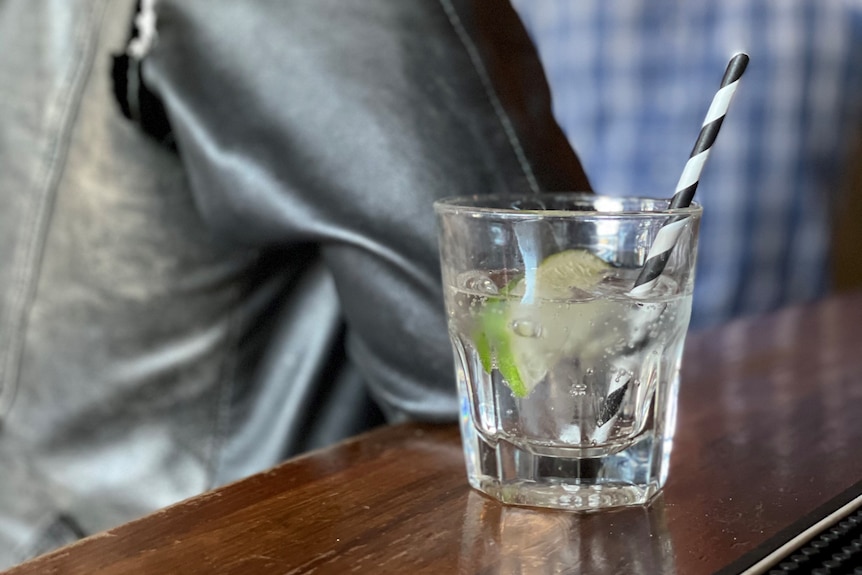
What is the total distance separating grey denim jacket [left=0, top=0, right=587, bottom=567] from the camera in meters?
0.68

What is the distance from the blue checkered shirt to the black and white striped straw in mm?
1246

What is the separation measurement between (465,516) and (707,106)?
1.45 meters

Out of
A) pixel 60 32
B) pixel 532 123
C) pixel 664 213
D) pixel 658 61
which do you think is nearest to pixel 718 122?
pixel 664 213

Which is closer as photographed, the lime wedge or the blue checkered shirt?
the lime wedge

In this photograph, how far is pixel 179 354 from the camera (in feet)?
2.73

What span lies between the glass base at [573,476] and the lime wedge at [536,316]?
0.14ft

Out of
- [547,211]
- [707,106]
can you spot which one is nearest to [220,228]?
[547,211]

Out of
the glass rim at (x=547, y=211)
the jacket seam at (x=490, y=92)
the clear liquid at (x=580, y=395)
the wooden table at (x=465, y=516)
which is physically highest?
the jacket seam at (x=490, y=92)

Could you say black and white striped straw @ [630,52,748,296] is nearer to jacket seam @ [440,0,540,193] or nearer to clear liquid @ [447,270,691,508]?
clear liquid @ [447,270,691,508]

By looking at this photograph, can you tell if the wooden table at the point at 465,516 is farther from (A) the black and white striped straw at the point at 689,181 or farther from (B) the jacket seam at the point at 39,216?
(B) the jacket seam at the point at 39,216

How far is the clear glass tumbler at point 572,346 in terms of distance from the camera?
51cm

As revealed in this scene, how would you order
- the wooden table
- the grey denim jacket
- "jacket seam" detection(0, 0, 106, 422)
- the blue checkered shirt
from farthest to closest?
the blue checkered shirt
"jacket seam" detection(0, 0, 106, 422)
the grey denim jacket
the wooden table

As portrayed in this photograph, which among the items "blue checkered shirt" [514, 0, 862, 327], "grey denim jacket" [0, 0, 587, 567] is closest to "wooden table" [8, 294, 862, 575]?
"grey denim jacket" [0, 0, 587, 567]

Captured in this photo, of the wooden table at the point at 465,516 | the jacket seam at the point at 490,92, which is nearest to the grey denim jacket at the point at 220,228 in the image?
the jacket seam at the point at 490,92
